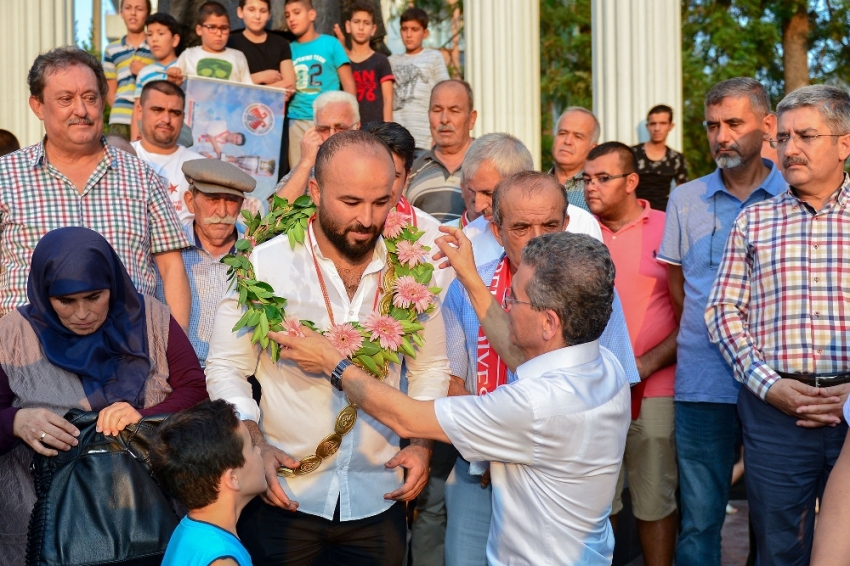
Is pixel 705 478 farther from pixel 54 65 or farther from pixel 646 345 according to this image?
Result: pixel 54 65

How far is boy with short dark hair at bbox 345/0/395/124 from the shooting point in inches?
377

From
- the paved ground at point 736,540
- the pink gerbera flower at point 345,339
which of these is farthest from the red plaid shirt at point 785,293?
the paved ground at point 736,540

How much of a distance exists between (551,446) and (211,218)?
334 cm

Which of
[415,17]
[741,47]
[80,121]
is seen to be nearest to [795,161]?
[80,121]

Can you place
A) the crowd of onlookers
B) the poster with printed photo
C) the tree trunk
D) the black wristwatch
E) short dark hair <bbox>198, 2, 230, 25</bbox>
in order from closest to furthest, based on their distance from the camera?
the crowd of onlookers → the black wristwatch → the poster with printed photo → short dark hair <bbox>198, 2, 230, 25</bbox> → the tree trunk

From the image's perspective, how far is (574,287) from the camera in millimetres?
3523

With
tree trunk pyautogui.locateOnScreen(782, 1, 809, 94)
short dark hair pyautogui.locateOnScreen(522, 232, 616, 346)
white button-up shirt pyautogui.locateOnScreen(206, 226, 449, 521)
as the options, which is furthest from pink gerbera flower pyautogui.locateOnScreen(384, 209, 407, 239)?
tree trunk pyautogui.locateOnScreen(782, 1, 809, 94)

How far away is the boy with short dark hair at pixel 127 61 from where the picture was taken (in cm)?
934

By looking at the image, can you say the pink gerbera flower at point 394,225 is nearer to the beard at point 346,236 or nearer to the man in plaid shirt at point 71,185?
the beard at point 346,236

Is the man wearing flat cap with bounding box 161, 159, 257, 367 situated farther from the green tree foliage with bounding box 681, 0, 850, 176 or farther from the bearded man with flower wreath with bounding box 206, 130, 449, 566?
the green tree foliage with bounding box 681, 0, 850, 176

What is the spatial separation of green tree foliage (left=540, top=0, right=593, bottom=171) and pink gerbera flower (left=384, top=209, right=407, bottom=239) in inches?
462

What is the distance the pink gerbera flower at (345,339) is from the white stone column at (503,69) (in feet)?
21.9

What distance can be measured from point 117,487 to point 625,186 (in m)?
3.71

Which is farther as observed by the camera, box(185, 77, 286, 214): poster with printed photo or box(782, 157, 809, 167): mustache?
box(185, 77, 286, 214): poster with printed photo
